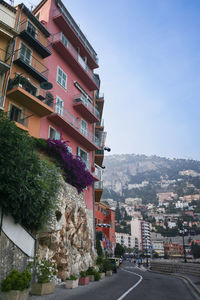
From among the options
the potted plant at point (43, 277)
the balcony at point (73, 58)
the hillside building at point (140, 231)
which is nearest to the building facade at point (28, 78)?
the balcony at point (73, 58)

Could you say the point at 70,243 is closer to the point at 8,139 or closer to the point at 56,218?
the point at 56,218

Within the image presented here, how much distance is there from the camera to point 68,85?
23.2m

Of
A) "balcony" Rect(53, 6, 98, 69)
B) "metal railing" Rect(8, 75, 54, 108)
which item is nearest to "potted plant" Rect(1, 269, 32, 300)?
"metal railing" Rect(8, 75, 54, 108)

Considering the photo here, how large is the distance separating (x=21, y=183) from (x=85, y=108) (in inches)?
563

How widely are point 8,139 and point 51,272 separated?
634 centimetres

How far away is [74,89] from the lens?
24.1 meters

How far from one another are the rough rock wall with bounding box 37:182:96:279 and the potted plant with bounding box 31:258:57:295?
37.6 inches

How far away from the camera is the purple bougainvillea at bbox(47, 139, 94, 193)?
56.3ft

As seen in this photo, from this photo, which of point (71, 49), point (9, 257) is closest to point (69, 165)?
point (9, 257)

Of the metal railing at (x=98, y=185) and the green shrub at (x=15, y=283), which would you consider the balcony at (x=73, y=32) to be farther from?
the green shrub at (x=15, y=283)

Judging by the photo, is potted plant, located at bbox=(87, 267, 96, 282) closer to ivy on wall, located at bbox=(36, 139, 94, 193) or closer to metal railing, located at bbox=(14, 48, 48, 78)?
ivy on wall, located at bbox=(36, 139, 94, 193)

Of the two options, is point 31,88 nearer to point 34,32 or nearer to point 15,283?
point 34,32

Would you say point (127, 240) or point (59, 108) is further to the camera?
point (127, 240)

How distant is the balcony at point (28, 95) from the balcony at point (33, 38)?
343 centimetres
